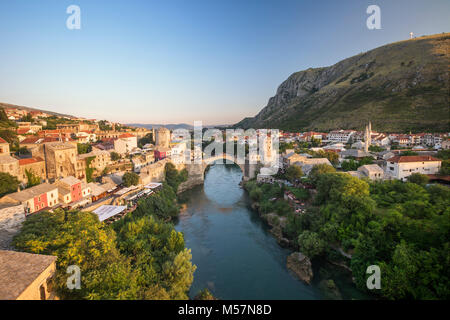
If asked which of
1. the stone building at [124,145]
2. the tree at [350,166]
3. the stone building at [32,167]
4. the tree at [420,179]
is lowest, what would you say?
the tree at [420,179]

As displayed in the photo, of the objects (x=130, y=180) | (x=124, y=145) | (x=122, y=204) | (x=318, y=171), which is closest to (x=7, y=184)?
(x=122, y=204)

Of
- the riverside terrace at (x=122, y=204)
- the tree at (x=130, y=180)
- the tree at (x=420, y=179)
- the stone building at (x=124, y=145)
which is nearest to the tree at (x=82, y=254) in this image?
the riverside terrace at (x=122, y=204)

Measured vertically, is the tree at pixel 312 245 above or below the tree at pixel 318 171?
below

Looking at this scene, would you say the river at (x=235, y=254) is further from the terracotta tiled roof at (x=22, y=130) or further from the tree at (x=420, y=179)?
the terracotta tiled roof at (x=22, y=130)

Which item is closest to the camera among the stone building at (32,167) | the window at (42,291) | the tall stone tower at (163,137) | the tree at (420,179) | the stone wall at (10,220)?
the window at (42,291)

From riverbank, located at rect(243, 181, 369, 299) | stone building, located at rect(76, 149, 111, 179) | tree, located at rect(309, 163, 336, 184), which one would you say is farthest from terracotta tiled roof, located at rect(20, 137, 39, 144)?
tree, located at rect(309, 163, 336, 184)

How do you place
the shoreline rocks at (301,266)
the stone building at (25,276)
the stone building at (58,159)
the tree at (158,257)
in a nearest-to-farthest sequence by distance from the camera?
the stone building at (25,276) → the tree at (158,257) → the shoreline rocks at (301,266) → the stone building at (58,159)

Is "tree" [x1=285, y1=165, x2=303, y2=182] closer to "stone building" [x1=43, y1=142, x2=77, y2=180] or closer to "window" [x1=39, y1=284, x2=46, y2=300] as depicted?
"stone building" [x1=43, y1=142, x2=77, y2=180]

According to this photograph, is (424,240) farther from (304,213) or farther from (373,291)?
(304,213)
